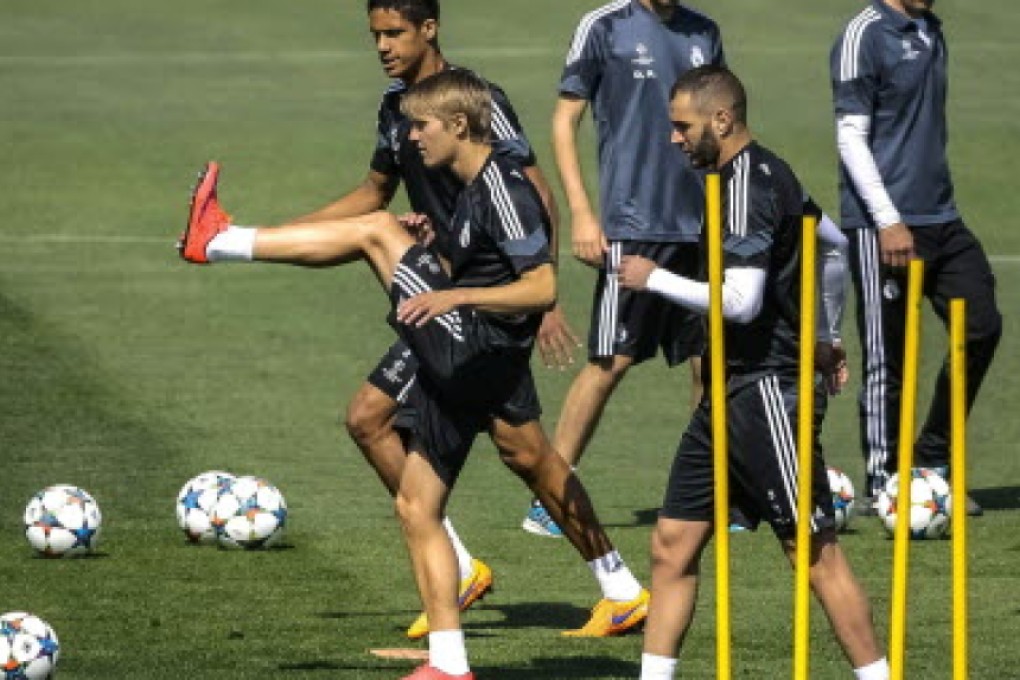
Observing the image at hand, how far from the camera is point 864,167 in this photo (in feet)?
47.2

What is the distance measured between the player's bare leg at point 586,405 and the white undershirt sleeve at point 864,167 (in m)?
1.34

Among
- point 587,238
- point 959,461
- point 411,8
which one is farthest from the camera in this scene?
point 587,238

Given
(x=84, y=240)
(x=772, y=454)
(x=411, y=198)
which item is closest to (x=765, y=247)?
(x=772, y=454)

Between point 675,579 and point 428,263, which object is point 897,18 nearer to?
point 428,263

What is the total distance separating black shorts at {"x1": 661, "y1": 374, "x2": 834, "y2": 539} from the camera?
32.8 ft

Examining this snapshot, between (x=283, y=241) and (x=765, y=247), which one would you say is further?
(x=283, y=241)

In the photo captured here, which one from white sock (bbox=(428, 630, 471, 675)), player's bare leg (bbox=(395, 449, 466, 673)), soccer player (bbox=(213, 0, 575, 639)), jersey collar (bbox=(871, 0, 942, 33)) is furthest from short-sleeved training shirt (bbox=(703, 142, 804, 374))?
jersey collar (bbox=(871, 0, 942, 33))

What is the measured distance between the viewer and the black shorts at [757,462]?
32.8ft

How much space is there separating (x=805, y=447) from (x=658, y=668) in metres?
1.29

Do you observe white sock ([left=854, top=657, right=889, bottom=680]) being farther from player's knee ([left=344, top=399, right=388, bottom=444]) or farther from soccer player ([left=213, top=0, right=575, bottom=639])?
player's knee ([left=344, top=399, right=388, bottom=444])

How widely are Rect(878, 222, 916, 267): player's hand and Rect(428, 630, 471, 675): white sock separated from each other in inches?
175

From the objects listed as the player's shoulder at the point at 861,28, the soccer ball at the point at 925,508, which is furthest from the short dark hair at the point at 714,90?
the player's shoulder at the point at 861,28

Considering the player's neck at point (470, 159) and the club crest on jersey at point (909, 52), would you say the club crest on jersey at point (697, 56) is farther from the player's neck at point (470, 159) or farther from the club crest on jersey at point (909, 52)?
the player's neck at point (470, 159)

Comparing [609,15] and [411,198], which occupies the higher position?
[609,15]
